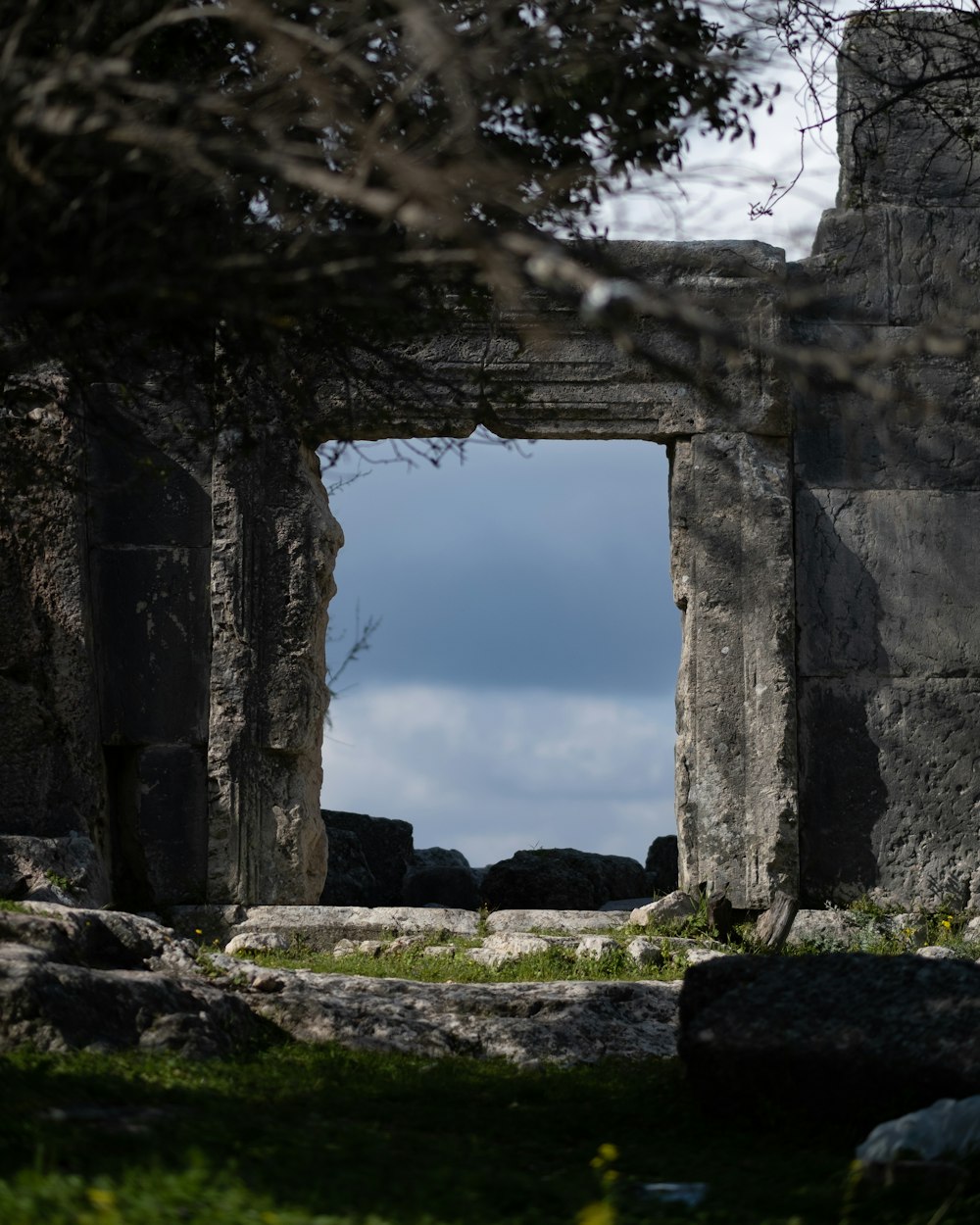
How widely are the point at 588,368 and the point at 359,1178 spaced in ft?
21.1

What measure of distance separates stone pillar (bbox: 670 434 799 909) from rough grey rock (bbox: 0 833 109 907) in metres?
3.28

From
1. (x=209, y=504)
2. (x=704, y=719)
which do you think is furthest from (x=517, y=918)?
(x=209, y=504)

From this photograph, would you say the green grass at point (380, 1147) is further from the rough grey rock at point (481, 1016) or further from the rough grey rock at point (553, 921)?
the rough grey rock at point (553, 921)

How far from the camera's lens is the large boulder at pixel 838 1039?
4547 mm

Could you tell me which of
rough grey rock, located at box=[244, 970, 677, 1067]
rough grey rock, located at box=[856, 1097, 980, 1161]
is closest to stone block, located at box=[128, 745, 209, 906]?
rough grey rock, located at box=[244, 970, 677, 1067]

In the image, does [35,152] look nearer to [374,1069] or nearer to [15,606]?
[374,1069]

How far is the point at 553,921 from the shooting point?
8953mm

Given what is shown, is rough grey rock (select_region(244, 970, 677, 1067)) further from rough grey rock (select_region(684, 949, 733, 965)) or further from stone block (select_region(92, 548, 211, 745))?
stone block (select_region(92, 548, 211, 745))

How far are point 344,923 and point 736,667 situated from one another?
2.62 meters

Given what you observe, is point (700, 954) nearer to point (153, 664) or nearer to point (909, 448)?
point (909, 448)

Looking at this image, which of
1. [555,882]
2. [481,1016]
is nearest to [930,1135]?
[481,1016]

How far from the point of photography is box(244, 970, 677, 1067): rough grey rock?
5727mm

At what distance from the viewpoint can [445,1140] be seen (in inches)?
168

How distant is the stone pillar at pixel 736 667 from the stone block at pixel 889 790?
193 millimetres
